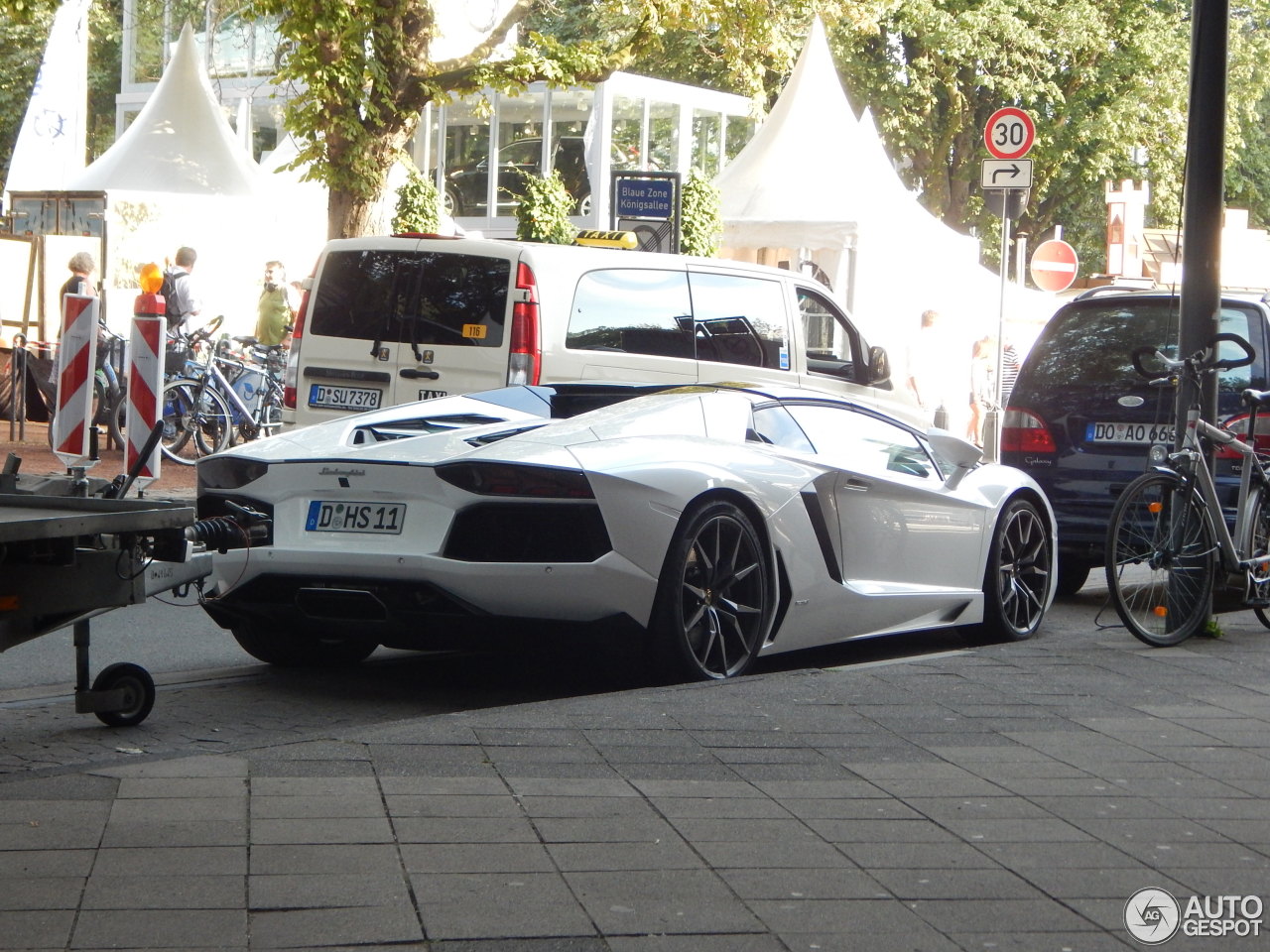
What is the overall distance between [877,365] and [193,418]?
21.9 ft

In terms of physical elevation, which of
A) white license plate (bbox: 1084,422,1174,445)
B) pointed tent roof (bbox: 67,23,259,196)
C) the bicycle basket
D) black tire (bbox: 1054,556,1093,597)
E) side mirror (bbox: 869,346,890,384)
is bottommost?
black tire (bbox: 1054,556,1093,597)

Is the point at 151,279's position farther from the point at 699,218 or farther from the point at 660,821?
the point at 660,821

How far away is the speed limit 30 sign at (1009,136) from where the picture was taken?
1544 centimetres

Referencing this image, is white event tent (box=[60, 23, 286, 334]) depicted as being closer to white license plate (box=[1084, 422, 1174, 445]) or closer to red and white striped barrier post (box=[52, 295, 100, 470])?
red and white striped barrier post (box=[52, 295, 100, 470])

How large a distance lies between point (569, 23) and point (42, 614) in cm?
4085

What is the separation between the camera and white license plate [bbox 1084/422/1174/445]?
9.89 meters

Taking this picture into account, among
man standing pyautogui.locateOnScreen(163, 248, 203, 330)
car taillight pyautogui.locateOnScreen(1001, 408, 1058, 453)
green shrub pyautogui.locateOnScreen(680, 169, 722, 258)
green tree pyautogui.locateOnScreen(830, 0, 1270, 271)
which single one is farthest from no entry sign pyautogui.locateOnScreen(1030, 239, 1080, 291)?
green tree pyautogui.locateOnScreen(830, 0, 1270, 271)

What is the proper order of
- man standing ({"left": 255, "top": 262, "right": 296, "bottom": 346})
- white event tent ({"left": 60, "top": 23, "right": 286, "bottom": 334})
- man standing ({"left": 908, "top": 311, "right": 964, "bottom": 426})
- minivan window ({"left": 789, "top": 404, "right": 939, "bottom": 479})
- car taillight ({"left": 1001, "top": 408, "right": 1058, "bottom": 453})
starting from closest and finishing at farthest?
1. minivan window ({"left": 789, "top": 404, "right": 939, "bottom": 479})
2. car taillight ({"left": 1001, "top": 408, "right": 1058, "bottom": 453})
3. man standing ({"left": 255, "top": 262, "right": 296, "bottom": 346})
4. man standing ({"left": 908, "top": 311, "right": 964, "bottom": 426})
5. white event tent ({"left": 60, "top": 23, "right": 286, "bottom": 334})

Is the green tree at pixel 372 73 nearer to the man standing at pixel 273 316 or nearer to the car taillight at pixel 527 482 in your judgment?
the man standing at pixel 273 316

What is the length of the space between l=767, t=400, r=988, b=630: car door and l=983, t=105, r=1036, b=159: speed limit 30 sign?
26.4ft

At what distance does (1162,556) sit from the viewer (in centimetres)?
796

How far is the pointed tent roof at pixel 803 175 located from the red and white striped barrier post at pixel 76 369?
15007 millimetres

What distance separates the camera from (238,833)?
4.14 m

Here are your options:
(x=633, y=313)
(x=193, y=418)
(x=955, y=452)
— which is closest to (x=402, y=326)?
(x=633, y=313)
